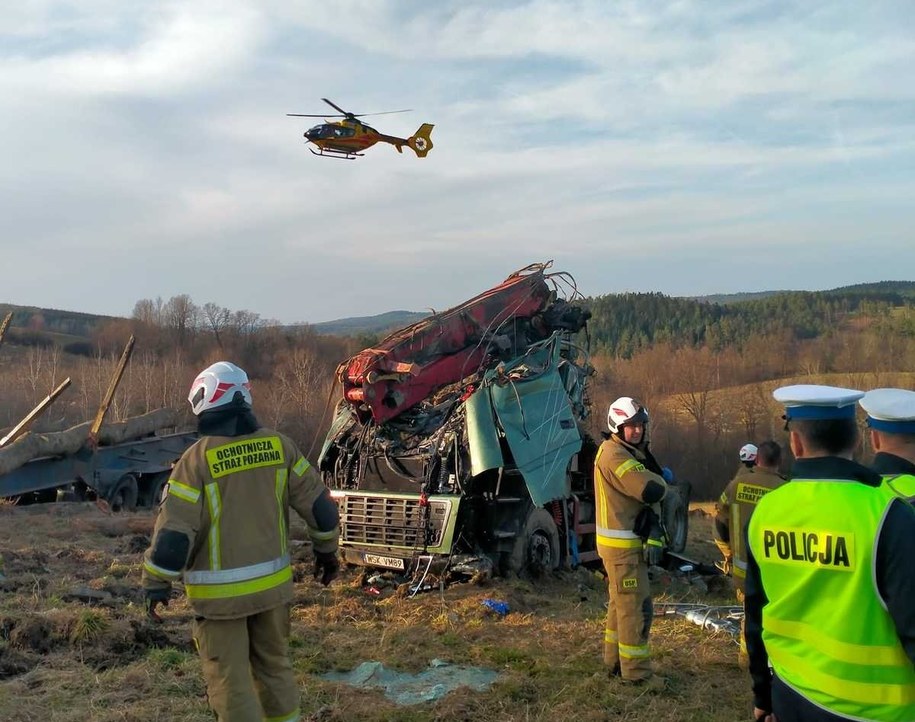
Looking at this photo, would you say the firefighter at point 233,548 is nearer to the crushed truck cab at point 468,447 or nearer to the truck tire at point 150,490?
the crushed truck cab at point 468,447

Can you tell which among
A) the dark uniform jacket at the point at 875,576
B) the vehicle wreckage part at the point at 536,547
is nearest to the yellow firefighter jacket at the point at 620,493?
the dark uniform jacket at the point at 875,576

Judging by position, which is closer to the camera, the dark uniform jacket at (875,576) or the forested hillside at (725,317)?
the dark uniform jacket at (875,576)

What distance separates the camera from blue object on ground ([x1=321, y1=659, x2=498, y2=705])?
5.27m

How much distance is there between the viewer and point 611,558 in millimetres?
5297

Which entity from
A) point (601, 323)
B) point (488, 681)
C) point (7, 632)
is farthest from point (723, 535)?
point (601, 323)

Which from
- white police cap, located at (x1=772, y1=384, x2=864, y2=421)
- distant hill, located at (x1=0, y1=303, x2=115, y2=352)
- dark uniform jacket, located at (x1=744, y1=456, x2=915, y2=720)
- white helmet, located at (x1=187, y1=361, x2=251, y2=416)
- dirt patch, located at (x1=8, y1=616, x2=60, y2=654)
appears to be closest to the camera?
dark uniform jacket, located at (x1=744, y1=456, x2=915, y2=720)

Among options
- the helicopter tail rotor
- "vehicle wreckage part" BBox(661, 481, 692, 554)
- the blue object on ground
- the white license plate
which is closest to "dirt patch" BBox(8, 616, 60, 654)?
the blue object on ground

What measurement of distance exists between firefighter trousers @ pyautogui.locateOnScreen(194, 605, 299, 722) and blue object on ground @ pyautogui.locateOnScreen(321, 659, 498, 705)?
140 cm

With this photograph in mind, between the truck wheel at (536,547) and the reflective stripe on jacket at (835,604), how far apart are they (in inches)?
255

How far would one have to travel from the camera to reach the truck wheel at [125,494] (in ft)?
47.6

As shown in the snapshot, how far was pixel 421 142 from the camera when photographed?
2038cm

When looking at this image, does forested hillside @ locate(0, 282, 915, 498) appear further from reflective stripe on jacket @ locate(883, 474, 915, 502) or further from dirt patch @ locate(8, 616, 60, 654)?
reflective stripe on jacket @ locate(883, 474, 915, 502)

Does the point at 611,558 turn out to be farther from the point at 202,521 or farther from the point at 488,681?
the point at 202,521

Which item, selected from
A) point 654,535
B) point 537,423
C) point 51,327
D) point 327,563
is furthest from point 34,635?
point 51,327
